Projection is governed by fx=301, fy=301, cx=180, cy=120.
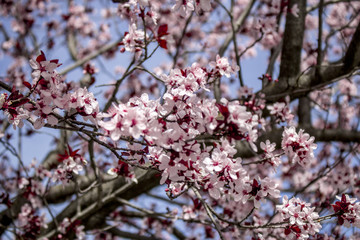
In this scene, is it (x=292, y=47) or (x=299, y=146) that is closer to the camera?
(x=299, y=146)

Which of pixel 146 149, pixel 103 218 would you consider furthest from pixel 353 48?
pixel 103 218

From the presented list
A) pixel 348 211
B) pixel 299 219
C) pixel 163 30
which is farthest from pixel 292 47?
pixel 299 219

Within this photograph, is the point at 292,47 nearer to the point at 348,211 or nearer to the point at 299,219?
the point at 348,211

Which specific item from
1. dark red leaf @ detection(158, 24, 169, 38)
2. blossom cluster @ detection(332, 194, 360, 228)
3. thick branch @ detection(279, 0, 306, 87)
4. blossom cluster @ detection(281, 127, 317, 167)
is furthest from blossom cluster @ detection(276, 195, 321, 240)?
thick branch @ detection(279, 0, 306, 87)

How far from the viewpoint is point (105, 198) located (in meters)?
3.29

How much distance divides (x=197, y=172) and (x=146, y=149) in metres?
0.33

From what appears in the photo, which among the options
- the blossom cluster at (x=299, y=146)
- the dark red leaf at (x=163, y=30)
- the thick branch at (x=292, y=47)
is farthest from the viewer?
the thick branch at (x=292, y=47)

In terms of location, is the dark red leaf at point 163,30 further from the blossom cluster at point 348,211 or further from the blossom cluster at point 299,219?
the blossom cluster at point 348,211

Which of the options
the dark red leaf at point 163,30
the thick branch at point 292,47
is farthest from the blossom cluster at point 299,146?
the thick branch at point 292,47

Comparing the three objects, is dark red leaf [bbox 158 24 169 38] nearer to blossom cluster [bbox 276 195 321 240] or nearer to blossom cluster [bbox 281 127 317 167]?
blossom cluster [bbox 281 127 317 167]

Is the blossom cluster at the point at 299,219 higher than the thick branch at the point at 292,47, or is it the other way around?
the thick branch at the point at 292,47

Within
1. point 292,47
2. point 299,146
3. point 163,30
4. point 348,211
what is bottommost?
point 348,211

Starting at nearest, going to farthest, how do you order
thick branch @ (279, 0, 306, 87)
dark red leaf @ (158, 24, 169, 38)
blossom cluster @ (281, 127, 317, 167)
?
blossom cluster @ (281, 127, 317, 167)
dark red leaf @ (158, 24, 169, 38)
thick branch @ (279, 0, 306, 87)

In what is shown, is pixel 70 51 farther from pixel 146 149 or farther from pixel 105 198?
pixel 146 149
